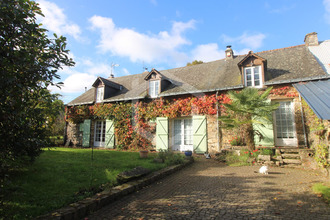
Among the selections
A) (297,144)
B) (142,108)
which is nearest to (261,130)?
(297,144)

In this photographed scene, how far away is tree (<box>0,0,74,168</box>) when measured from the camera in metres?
2.21

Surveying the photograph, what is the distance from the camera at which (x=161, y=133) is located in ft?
34.6

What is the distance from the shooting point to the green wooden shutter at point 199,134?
9539mm

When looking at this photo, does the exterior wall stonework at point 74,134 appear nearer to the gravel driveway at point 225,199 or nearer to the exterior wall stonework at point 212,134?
the exterior wall stonework at point 212,134

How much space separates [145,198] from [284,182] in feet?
11.6

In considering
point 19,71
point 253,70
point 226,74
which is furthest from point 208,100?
point 19,71

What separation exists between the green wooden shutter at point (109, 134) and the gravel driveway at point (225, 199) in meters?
7.67

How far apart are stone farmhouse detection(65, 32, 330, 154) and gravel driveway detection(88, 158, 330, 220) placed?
3061 millimetres

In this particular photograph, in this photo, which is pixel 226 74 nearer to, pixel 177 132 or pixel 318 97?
pixel 177 132

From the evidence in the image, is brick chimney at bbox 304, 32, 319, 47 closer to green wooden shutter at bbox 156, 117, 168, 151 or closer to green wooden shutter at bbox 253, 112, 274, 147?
green wooden shutter at bbox 253, 112, 274, 147

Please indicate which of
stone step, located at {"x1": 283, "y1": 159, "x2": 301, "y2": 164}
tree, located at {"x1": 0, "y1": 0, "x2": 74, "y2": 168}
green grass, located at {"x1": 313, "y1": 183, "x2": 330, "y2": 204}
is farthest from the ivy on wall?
tree, located at {"x1": 0, "y1": 0, "x2": 74, "y2": 168}

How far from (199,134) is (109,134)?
6.06 meters

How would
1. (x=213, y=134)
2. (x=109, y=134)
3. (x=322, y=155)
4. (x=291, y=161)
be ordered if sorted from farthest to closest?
(x=109, y=134)
(x=213, y=134)
(x=291, y=161)
(x=322, y=155)

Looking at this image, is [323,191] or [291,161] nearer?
[323,191]
